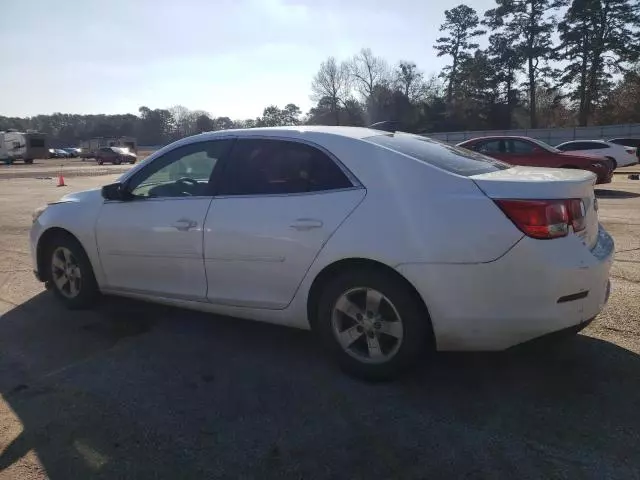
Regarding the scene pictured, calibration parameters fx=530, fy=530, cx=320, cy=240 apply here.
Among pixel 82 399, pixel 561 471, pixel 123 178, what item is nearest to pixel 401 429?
pixel 561 471

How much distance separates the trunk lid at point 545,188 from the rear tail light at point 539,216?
0.04 metres

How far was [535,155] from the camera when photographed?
14242 millimetres

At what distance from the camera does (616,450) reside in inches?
99.0

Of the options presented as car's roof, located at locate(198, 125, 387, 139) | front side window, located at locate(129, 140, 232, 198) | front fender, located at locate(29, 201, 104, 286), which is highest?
car's roof, located at locate(198, 125, 387, 139)

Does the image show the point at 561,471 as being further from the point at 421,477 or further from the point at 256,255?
the point at 256,255

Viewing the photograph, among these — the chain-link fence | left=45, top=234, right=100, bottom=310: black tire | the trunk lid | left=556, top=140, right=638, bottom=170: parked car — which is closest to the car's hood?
left=45, top=234, right=100, bottom=310: black tire

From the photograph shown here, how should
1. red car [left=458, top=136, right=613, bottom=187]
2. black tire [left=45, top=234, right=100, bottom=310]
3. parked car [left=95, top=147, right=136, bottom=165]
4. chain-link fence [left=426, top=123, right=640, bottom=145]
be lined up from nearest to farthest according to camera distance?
black tire [left=45, top=234, right=100, bottom=310] < red car [left=458, top=136, right=613, bottom=187] < chain-link fence [left=426, top=123, right=640, bottom=145] < parked car [left=95, top=147, right=136, bottom=165]

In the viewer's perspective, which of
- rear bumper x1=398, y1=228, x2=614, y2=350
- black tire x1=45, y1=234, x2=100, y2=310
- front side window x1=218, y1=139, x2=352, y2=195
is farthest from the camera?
black tire x1=45, y1=234, x2=100, y2=310

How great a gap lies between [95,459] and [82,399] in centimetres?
70

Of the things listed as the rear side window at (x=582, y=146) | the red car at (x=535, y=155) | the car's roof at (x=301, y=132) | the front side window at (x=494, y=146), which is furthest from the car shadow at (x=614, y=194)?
the car's roof at (x=301, y=132)

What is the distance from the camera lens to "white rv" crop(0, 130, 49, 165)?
4934 centimetres

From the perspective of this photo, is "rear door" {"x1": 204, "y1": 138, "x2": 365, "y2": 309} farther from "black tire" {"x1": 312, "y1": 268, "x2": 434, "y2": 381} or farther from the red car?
the red car

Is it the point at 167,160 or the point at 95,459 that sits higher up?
the point at 167,160

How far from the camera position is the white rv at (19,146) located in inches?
1943
